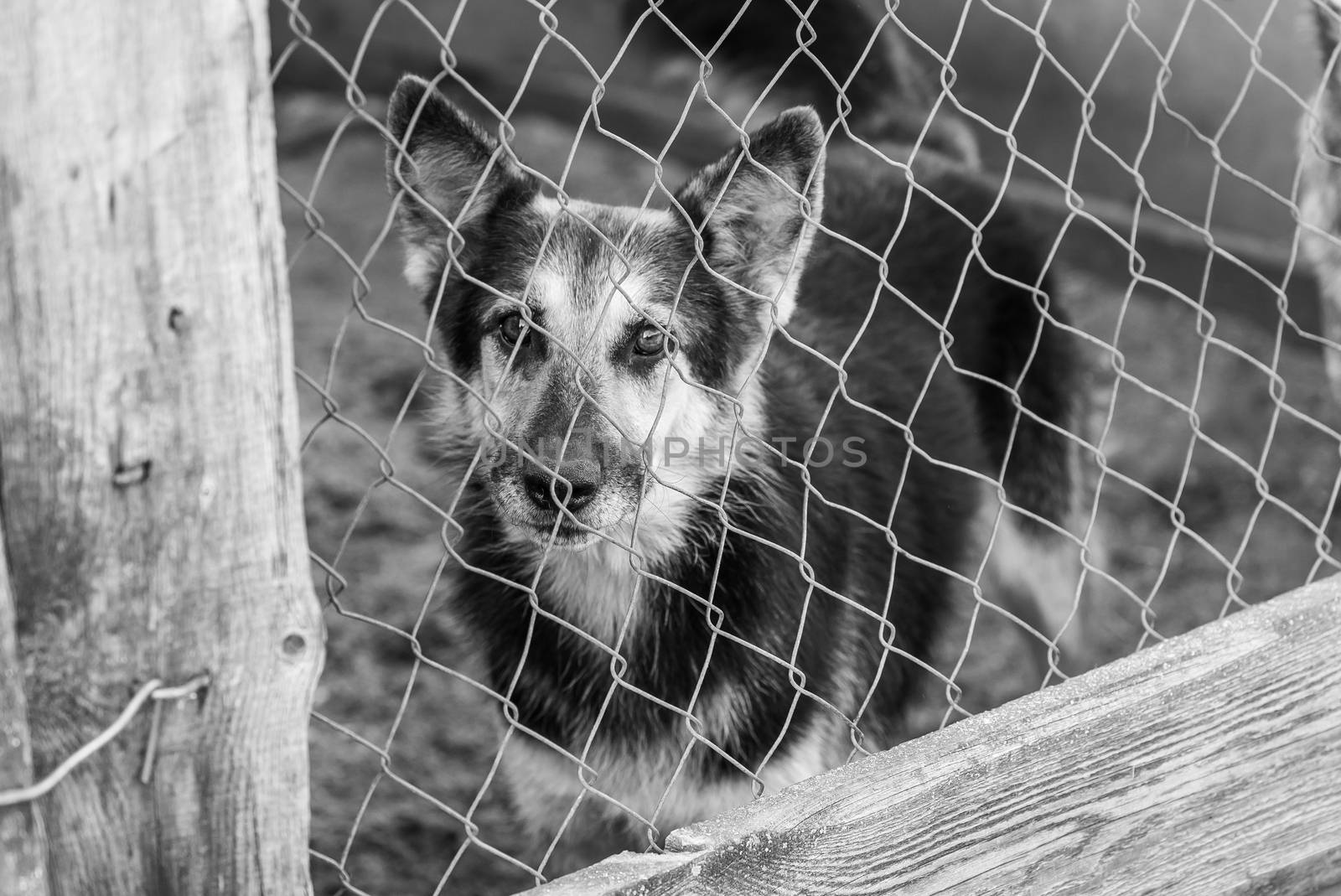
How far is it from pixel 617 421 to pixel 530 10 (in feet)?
20.1

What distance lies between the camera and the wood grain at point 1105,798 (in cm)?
212

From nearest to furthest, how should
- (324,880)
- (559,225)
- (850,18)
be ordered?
(559,225) < (324,880) < (850,18)

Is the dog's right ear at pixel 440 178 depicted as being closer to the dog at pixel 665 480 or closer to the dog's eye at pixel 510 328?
the dog at pixel 665 480

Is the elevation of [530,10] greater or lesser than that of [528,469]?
lesser

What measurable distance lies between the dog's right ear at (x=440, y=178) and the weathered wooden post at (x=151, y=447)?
2.92 ft

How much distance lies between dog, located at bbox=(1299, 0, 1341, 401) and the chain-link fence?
6.5 inches

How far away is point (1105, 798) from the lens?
2379 millimetres

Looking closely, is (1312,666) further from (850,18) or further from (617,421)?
(850,18)

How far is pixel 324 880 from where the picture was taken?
3.78 meters

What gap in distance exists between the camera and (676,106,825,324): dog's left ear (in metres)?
2.60

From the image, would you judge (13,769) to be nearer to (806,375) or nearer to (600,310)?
(600,310)

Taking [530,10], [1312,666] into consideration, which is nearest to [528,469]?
[1312,666]

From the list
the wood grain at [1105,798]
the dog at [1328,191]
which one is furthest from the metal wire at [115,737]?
the dog at [1328,191]

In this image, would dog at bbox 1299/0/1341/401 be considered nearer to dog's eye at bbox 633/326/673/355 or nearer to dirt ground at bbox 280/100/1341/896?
dirt ground at bbox 280/100/1341/896
